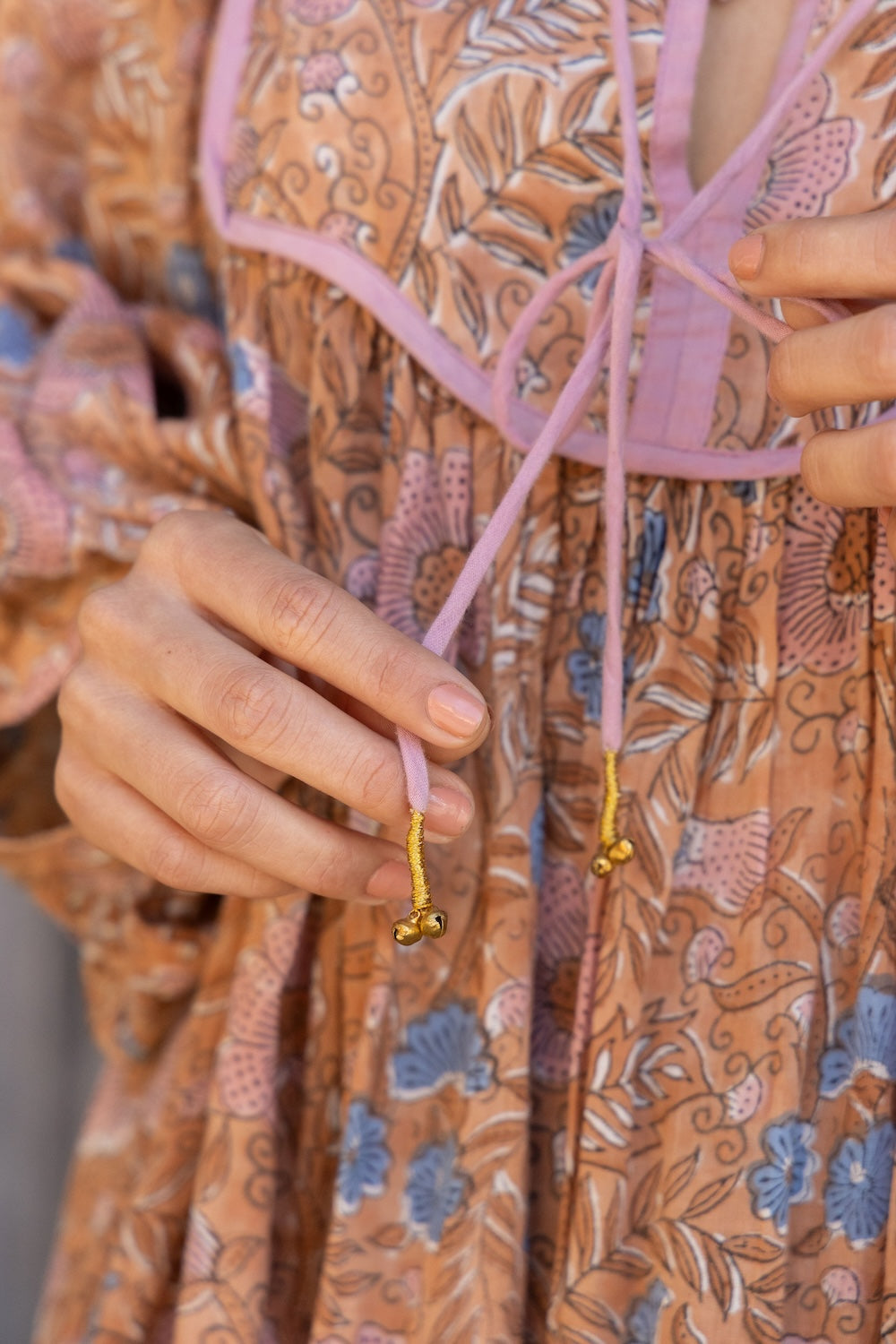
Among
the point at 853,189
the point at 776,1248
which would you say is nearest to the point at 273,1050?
the point at 776,1248

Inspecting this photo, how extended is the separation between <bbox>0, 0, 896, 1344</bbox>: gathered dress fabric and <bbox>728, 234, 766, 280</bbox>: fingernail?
104mm

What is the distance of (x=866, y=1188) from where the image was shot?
483mm

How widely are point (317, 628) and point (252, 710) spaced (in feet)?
0.14

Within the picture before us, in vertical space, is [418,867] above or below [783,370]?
below

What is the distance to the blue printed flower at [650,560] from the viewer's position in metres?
0.54

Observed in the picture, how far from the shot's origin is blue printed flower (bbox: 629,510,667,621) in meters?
0.54

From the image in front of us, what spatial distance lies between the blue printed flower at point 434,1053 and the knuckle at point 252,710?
19 cm

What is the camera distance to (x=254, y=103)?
1.99ft

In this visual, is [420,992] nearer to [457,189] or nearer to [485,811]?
[485,811]

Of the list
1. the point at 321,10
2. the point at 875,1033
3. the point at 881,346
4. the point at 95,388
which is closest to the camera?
the point at 881,346

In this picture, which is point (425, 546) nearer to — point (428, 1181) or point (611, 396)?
point (611, 396)

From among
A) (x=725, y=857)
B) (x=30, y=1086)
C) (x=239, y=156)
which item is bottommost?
(x=30, y=1086)

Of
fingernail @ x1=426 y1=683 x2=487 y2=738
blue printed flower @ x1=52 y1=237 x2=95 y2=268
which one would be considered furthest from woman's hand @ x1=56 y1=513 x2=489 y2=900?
blue printed flower @ x1=52 y1=237 x2=95 y2=268

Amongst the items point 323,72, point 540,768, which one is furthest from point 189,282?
point 540,768
